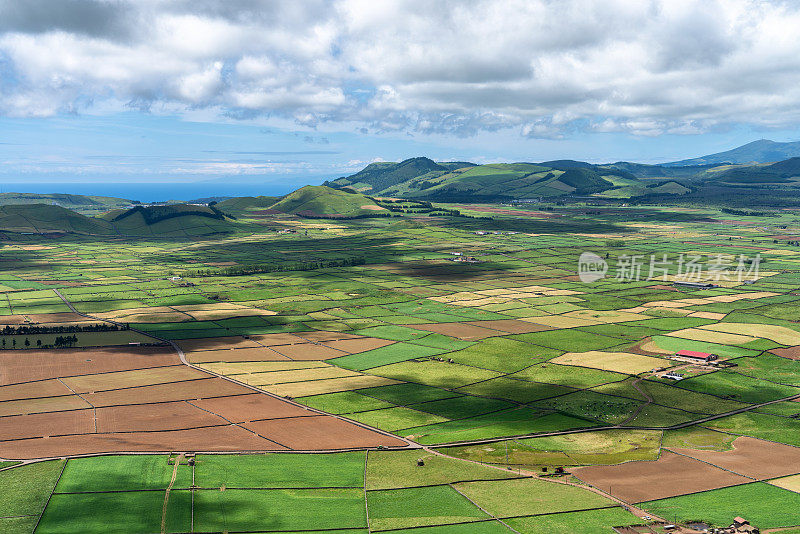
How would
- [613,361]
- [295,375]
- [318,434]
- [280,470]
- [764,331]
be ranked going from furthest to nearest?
[764,331] < [613,361] < [295,375] < [318,434] < [280,470]

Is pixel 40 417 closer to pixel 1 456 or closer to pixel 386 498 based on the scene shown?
pixel 1 456

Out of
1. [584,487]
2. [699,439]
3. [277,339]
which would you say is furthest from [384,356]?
[699,439]

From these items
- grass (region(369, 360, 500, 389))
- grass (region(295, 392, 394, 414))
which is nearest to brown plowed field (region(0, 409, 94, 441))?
grass (region(295, 392, 394, 414))

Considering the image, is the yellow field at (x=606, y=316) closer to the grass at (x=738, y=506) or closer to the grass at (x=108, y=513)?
the grass at (x=738, y=506)

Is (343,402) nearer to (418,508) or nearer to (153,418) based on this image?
(153,418)

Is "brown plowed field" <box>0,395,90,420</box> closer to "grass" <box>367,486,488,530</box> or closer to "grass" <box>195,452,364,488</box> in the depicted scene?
"grass" <box>195,452,364,488</box>

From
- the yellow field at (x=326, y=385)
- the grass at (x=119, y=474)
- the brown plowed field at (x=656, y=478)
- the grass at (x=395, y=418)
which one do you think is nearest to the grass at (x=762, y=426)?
the brown plowed field at (x=656, y=478)
